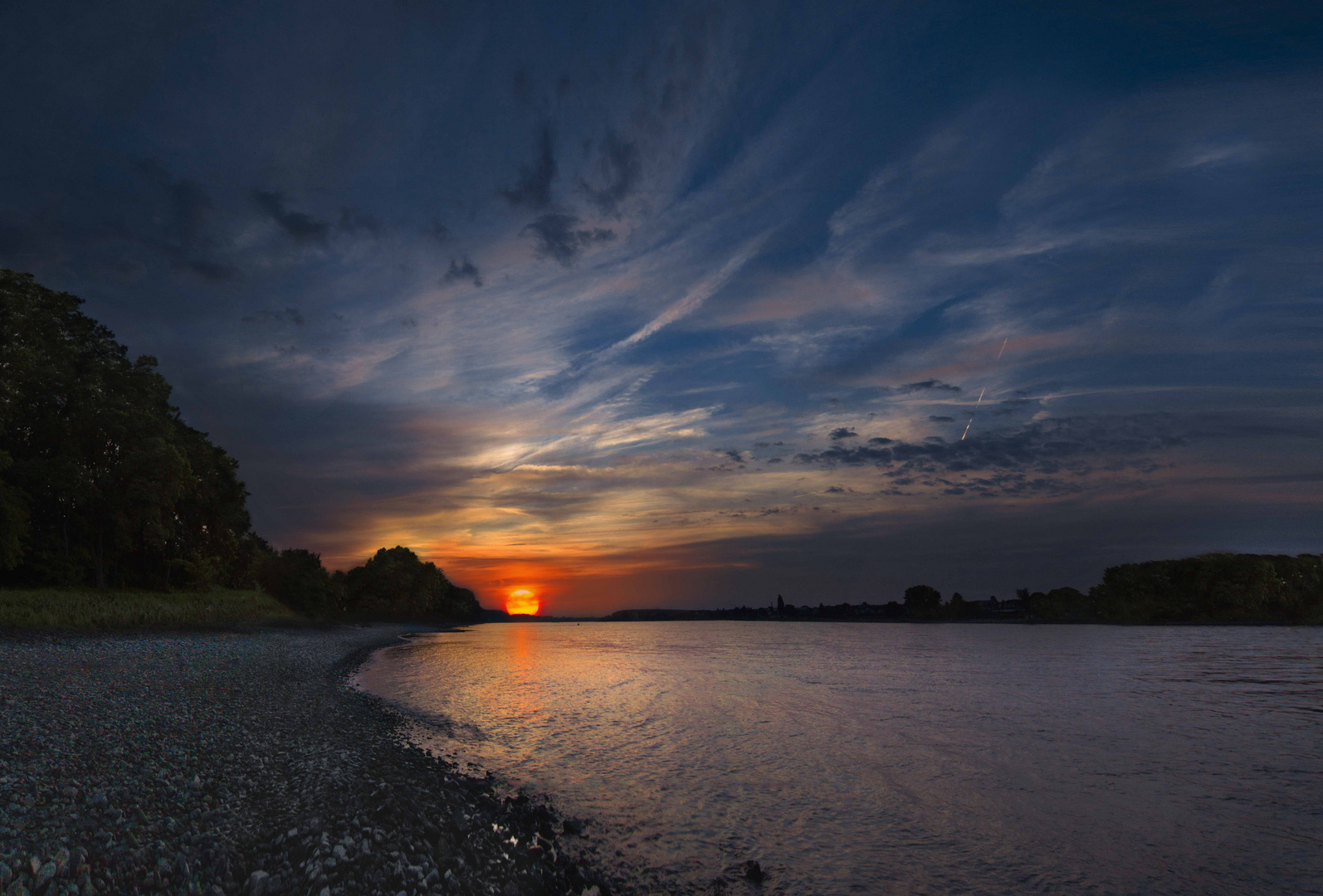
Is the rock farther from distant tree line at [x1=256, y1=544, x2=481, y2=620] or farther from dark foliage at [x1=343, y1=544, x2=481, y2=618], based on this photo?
dark foliage at [x1=343, y1=544, x2=481, y2=618]

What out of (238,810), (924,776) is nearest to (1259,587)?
(924,776)

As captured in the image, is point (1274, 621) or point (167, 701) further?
point (1274, 621)

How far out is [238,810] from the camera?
10.2 meters

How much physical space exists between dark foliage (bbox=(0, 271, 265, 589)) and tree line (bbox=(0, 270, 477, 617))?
95mm

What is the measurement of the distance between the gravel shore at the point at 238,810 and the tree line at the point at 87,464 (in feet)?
118

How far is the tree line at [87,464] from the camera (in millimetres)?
45344

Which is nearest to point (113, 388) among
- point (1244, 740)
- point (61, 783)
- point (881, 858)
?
point (61, 783)

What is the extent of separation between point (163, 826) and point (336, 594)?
484ft

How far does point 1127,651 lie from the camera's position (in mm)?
75562

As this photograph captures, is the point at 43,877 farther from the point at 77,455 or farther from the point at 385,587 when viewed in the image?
the point at 385,587

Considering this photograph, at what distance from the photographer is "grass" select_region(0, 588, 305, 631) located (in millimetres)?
36406

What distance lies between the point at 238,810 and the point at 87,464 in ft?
190

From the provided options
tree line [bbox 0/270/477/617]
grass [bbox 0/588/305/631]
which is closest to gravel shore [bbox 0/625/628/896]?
grass [bbox 0/588/305/631]

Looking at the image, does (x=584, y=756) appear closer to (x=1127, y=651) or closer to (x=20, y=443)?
(x=20, y=443)
